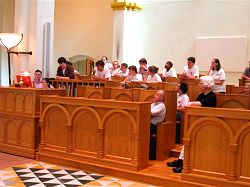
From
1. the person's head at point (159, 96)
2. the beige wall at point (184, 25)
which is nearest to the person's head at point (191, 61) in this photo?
the beige wall at point (184, 25)

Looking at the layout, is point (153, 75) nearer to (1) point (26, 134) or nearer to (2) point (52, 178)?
(1) point (26, 134)

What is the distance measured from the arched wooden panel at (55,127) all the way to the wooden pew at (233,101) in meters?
2.45

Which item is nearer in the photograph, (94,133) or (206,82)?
(206,82)

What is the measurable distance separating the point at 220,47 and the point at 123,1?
3568mm

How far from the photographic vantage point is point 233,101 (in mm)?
6180

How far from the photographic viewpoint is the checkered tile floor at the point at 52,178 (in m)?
5.20

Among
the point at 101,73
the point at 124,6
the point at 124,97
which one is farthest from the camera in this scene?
the point at 124,6

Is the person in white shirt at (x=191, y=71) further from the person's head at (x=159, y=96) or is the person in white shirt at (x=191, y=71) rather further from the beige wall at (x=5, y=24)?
the beige wall at (x=5, y=24)

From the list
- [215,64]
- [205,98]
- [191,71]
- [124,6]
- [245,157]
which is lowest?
[245,157]

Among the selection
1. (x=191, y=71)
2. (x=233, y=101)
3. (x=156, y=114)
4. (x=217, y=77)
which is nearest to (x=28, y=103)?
(x=156, y=114)

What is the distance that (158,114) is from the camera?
20.2ft

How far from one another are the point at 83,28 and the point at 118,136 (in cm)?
983

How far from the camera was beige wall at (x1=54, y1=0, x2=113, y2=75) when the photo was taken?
14.3 meters

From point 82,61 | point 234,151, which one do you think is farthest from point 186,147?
point 82,61
